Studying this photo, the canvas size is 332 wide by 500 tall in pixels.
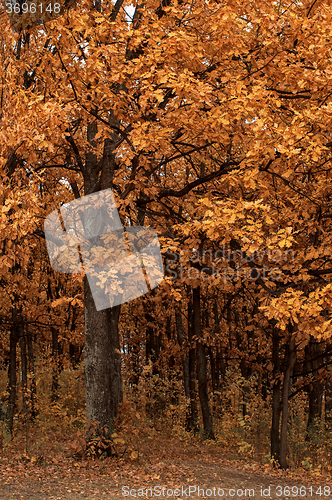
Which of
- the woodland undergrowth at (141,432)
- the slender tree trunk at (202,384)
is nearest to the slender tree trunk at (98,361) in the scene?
the woodland undergrowth at (141,432)

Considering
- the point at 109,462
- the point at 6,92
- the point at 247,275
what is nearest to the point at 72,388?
the point at 109,462

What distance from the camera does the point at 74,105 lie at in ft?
22.3

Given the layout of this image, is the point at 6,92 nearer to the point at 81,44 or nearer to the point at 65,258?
the point at 81,44

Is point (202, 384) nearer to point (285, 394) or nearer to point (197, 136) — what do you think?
point (285, 394)

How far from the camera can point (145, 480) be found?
Result: 22.1 ft

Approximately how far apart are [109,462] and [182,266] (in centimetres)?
380

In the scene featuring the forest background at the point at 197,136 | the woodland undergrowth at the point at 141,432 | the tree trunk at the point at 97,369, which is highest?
the forest background at the point at 197,136

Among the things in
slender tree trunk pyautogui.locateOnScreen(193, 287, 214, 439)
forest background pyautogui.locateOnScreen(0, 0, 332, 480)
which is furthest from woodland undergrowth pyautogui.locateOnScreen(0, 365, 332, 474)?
slender tree trunk pyautogui.locateOnScreen(193, 287, 214, 439)

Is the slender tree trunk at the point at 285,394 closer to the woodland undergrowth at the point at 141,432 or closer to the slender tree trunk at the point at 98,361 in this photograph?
the woodland undergrowth at the point at 141,432

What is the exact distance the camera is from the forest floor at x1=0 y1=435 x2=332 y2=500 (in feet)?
19.6

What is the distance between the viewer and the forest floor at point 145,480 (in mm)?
5988

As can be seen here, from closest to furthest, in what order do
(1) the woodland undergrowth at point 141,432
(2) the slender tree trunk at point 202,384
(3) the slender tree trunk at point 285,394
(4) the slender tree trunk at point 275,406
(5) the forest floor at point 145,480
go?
(5) the forest floor at point 145,480 < (1) the woodland undergrowth at point 141,432 < (3) the slender tree trunk at point 285,394 < (4) the slender tree trunk at point 275,406 < (2) the slender tree trunk at point 202,384

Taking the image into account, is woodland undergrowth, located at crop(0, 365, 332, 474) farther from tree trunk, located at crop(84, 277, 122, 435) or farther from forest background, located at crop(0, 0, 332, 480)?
tree trunk, located at crop(84, 277, 122, 435)

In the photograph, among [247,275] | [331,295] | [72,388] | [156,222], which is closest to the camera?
[331,295]
